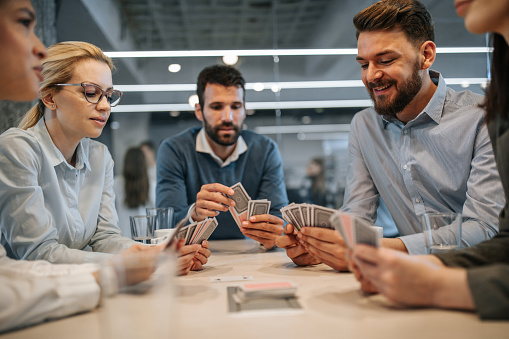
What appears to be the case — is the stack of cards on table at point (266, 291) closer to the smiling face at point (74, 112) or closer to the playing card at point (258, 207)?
the playing card at point (258, 207)

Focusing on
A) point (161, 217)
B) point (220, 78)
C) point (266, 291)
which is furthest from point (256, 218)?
point (220, 78)

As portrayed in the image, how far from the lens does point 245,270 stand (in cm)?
161

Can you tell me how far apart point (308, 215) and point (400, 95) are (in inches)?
37.2

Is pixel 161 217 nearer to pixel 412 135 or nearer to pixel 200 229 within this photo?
pixel 200 229

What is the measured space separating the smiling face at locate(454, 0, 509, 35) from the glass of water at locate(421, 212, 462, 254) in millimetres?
598

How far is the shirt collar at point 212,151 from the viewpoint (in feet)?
9.96

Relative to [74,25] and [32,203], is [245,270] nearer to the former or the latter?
[32,203]

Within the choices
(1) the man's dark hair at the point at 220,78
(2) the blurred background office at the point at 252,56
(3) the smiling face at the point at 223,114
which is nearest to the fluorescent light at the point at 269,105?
(2) the blurred background office at the point at 252,56

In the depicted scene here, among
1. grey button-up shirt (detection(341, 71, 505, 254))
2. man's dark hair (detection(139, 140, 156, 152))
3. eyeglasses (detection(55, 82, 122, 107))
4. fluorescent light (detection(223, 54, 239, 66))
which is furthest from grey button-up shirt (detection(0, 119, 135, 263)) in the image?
fluorescent light (detection(223, 54, 239, 66))

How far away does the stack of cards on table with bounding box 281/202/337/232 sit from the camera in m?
1.51

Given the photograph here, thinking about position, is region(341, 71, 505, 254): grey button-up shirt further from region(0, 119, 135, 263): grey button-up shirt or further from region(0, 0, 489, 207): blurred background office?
region(0, 0, 489, 207): blurred background office

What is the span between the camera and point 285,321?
3.15 ft

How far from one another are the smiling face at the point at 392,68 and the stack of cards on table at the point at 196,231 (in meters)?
1.16

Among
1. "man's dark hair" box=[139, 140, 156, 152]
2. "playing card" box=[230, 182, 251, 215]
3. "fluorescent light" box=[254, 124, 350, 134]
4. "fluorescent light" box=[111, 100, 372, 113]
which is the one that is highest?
"fluorescent light" box=[111, 100, 372, 113]
